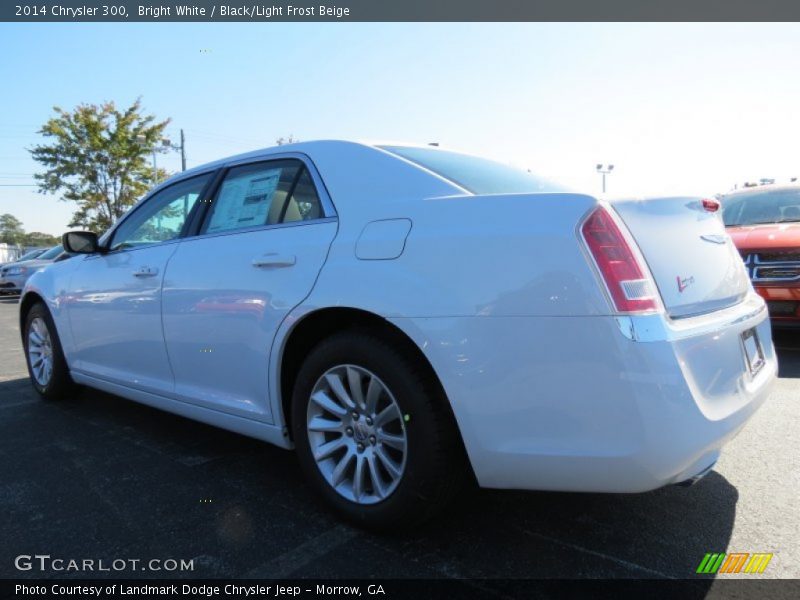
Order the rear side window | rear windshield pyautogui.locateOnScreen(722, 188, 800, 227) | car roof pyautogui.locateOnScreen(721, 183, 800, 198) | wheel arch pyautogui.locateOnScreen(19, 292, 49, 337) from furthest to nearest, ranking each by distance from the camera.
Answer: car roof pyautogui.locateOnScreen(721, 183, 800, 198) → rear windshield pyautogui.locateOnScreen(722, 188, 800, 227) → wheel arch pyautogui.locateOnScreen(19, 292, 49, 337) → the rear side window

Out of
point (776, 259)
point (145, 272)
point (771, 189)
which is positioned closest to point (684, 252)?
point (145, 272)

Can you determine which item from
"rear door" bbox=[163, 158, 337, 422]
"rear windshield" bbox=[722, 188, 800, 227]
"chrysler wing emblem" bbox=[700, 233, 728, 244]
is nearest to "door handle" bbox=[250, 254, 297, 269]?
"rear door" bbox=[163, 158, 337, 422]

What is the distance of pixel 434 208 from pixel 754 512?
1.83 m

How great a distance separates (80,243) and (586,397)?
3.50m

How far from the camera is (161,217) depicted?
360cm

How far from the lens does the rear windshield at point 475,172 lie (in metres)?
2.39

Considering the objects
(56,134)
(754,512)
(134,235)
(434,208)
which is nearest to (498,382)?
(434,208)

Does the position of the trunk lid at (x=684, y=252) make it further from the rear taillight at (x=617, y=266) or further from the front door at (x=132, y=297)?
the front door at (x=132, y=297)

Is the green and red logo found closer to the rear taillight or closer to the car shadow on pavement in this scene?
the car shadow on pavement

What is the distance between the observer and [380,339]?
2.20m

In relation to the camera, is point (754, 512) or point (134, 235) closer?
point (754, 512)

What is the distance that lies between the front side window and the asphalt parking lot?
4.14ft

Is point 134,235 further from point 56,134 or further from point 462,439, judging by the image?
point 56,134

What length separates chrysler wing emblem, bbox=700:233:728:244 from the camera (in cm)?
222
